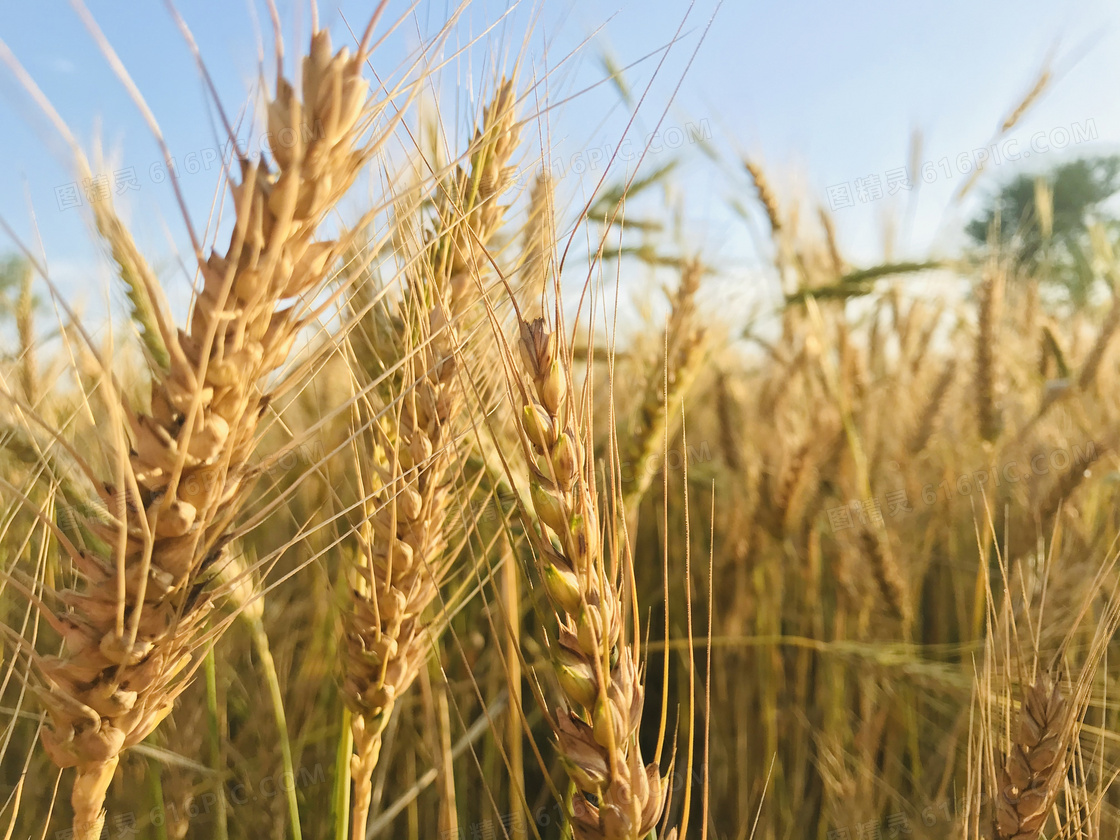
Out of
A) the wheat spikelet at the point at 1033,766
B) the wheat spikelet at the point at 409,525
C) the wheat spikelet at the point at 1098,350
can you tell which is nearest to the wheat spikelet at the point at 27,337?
the wheat spikelet at the point at 409,525

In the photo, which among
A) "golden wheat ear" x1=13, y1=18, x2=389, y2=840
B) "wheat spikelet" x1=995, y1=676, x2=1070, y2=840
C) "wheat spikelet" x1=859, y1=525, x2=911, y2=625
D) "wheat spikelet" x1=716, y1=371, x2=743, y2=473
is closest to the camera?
"golden wheat ear" x1=13, y1=18, x2=389, y2=840

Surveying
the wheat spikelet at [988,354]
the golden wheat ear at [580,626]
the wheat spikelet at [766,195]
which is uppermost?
the wheat spikelet at [766,195]

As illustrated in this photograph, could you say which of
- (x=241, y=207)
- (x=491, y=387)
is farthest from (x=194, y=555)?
(x=491, y=387)

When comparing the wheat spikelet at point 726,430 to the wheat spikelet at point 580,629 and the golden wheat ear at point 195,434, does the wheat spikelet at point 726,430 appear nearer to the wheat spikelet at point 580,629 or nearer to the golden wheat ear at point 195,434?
the wheat spikelet at point 580,629

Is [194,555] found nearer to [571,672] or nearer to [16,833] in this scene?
[571,672]

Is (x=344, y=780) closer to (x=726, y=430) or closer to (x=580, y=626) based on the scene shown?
(x=580, y=626)

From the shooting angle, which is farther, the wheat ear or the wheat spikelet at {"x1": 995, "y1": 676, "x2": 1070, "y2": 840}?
the wheat spikelet at {"x1": 995, "y1": 676, "x2": 1070, "y2": 840}

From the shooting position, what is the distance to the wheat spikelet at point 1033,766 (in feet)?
1.91

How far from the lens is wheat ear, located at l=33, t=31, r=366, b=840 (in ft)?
1.28

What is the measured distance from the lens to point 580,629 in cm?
44

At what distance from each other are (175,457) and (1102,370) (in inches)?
81.6

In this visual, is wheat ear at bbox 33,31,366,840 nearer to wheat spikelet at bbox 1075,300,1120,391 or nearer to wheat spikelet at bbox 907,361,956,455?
wheat spikelet at bbox 907,361,956,455

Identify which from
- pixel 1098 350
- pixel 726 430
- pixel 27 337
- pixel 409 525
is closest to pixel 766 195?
pixel 726 430

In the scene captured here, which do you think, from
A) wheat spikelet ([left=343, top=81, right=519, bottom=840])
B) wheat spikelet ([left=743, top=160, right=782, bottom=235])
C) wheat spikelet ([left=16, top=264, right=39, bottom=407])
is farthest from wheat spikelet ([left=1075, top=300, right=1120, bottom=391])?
wheat spikelet ([left=16, top=264, right=39, bottom=407])
